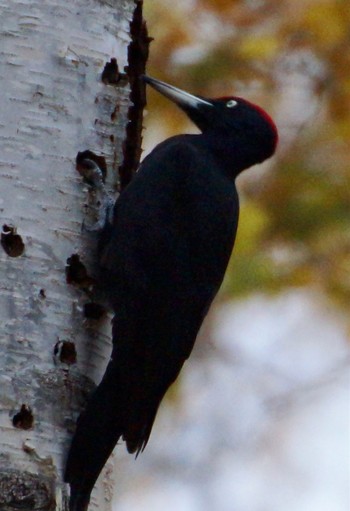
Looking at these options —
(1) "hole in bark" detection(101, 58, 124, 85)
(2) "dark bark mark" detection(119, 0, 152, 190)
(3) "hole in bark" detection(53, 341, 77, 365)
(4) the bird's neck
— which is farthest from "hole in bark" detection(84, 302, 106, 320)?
(4) the bird's neck

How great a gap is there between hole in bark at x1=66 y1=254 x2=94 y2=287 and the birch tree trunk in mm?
24

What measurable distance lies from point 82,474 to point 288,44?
10.7 feet

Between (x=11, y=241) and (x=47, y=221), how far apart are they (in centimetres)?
15

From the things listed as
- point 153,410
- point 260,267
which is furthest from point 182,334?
point 260,267

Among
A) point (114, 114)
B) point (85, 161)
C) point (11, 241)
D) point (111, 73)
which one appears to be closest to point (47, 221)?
point (11, 241)

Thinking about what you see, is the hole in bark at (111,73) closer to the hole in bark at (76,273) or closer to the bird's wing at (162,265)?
the bird's wing at (162,265)

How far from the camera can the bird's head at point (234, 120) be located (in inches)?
197

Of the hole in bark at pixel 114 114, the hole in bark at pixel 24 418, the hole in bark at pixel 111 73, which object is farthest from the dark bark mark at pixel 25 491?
the hole in bark at pixel 111 73

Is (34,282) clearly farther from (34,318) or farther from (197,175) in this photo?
(197,175)

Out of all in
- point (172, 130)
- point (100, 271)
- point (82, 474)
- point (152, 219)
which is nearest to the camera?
point (82, 474)

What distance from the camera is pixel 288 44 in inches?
248

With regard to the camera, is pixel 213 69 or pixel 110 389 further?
pixel 213 69

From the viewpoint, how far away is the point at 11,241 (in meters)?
3.78

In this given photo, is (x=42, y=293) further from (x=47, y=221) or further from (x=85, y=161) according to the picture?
(x=85, y=161)
